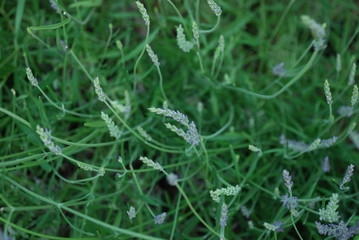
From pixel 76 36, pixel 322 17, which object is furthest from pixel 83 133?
pixel 322 17

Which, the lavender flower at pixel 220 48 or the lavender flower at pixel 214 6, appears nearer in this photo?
the lavender flower at pixel 214 6

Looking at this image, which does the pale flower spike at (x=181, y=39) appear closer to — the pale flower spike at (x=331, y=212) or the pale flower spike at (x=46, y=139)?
the pale flower spike at (x=46, y=139)

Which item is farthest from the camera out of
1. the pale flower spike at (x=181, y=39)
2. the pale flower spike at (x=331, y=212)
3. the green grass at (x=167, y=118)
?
the green grass at (x=167, y=118)

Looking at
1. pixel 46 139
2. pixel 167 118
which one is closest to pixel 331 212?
pixel 167 118

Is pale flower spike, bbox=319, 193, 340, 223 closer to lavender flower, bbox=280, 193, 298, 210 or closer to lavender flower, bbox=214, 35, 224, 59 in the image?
lavender flower, bbox=280, 193, 298, 210

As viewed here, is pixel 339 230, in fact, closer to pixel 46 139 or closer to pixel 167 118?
pixel 167 118

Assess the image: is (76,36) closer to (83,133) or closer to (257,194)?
(83,133)

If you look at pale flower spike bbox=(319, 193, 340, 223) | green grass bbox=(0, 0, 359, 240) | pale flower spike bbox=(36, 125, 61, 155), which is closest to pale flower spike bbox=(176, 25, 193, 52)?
green grass bbox=(0, 0, 359, 240)

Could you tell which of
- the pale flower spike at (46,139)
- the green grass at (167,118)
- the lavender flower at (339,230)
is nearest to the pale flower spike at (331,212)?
the lavender flower at (339,230)

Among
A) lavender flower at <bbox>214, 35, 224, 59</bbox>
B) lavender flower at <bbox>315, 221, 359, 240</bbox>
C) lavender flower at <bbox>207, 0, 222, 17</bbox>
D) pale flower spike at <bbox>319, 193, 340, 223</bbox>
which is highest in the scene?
lavender flower at <bbox>207, 0, 222, 17</bbox>
